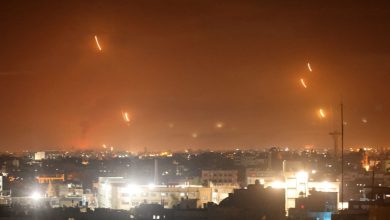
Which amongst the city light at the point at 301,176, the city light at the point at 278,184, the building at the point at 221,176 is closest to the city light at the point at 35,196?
the building at the point at 221,176

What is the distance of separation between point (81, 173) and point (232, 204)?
45361 millimetres

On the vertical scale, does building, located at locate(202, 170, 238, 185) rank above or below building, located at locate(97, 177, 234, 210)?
above

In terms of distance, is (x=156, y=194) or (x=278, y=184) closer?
(x=278, y=184)

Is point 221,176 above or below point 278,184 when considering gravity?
above

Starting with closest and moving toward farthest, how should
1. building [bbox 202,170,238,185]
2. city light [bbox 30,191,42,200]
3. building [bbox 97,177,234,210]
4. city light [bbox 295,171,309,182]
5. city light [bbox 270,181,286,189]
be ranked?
city light [bbox 270,181,286,189] → city light [bbox 295,171,309,182] → building [bbox 97,177,234,210] → city light [bbox 30,191,42,200] → building [bbox 202,170,238,185]

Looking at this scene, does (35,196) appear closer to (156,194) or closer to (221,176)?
(156,194)

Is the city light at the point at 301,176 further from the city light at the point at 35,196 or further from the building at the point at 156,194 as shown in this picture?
the city light at the point at 35,196

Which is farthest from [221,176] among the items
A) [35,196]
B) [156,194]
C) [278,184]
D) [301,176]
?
[278,184]

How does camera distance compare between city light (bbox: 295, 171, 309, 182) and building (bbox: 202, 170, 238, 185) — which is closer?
city light (bbox: 295, 171, 309, 182)

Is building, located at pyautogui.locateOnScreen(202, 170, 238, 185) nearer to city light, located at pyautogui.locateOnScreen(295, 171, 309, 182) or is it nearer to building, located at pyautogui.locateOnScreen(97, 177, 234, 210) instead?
building, located at pyautogui.locateOnScreen(97, 177, 234, 210)

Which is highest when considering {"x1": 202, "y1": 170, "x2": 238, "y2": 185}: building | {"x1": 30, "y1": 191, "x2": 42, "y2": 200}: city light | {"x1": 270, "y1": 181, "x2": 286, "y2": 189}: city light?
{"x1": 202, "y1": 170, "x2": 238, "y2": 185}: building

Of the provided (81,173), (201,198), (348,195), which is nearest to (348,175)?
(348,195)

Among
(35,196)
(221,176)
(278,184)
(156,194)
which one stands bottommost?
(35,196)

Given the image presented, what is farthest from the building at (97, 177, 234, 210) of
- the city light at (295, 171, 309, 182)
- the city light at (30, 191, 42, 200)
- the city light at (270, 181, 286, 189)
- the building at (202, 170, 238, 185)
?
the building at (202, 170, 238, 185)
